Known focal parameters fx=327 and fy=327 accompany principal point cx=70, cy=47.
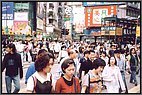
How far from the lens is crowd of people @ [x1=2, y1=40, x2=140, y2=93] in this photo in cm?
492

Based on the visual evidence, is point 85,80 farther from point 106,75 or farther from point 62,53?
point 62,53

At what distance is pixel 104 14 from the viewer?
525 cm

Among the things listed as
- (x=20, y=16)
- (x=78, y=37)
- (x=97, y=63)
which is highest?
(x=20, y=16)

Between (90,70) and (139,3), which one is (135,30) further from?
(90,70)

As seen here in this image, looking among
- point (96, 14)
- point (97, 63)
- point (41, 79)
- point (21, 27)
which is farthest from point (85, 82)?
point (21, 27)

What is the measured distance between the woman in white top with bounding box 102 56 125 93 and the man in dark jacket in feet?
4.32

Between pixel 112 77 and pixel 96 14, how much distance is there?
104 centimetres

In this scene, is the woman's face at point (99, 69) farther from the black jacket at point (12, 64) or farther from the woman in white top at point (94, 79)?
the black jacket at point (12, 64)

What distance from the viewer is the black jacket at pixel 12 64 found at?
5079 mm

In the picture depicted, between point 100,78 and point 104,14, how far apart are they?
1.04m

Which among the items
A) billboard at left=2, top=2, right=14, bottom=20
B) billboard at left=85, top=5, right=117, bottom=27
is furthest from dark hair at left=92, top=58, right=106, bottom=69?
billboard at left=2, top=2, right=14, bottom=20

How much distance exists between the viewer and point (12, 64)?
16.7ft

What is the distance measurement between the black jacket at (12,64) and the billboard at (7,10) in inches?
22.9

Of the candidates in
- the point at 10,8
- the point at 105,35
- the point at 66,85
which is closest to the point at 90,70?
the point at 105,35
